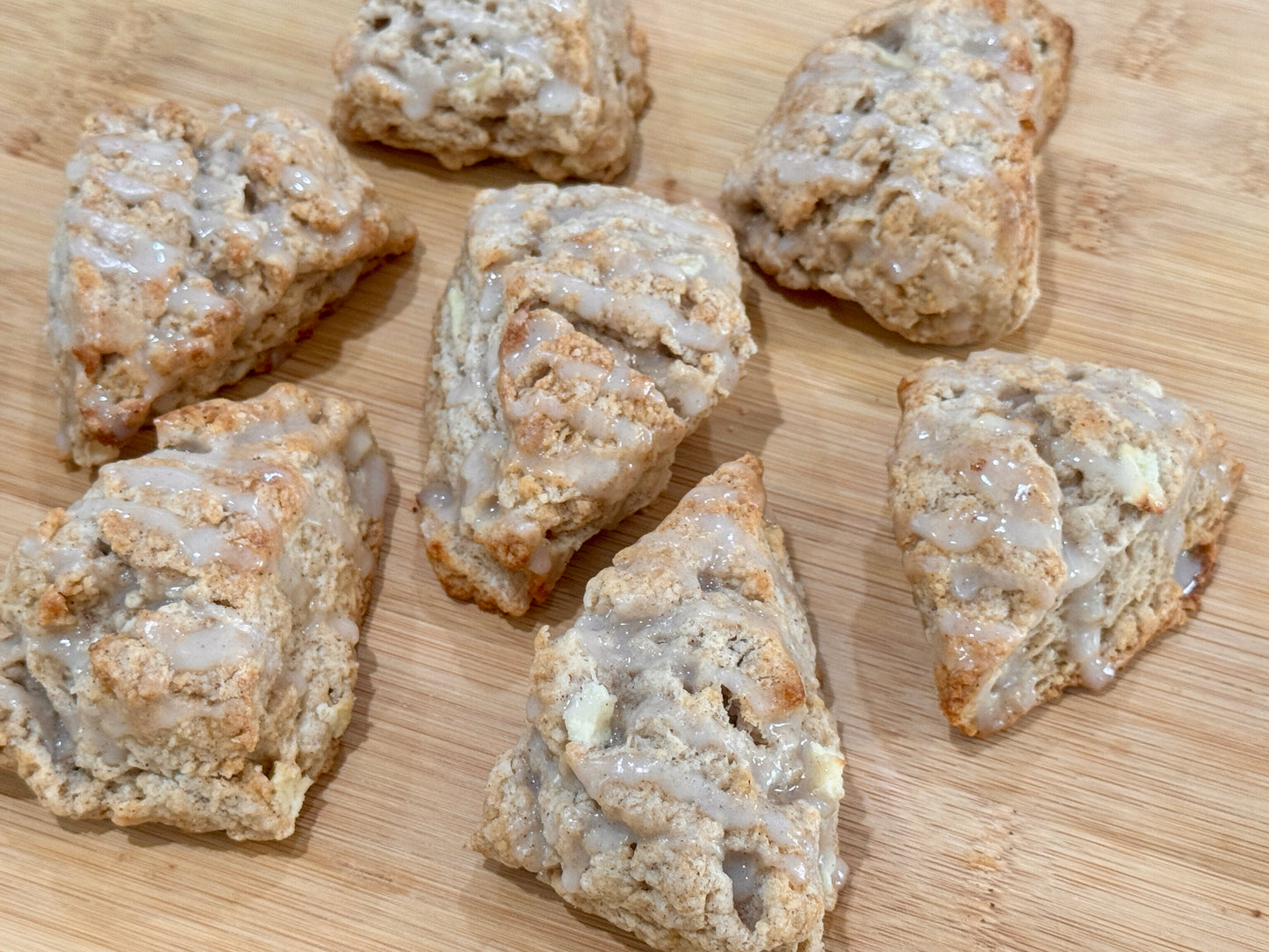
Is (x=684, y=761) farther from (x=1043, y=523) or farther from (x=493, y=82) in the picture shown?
(x=493, y=82)

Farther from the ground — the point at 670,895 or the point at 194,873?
the point at 670,895

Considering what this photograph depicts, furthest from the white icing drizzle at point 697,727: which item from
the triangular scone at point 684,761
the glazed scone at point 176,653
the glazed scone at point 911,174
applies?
the glazed scone at point 911,174

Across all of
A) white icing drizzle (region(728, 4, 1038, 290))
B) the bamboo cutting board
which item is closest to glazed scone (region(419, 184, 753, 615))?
the bamboo cutting board

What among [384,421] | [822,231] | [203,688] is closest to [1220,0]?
[822,231]

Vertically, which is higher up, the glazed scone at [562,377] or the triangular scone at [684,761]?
the glazed scone at [562,377]

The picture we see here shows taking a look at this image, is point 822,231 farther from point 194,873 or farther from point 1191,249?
point 194,873

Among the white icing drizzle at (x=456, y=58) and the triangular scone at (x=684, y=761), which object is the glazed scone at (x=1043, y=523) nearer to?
the triangular scone at (x=684, y=761)
